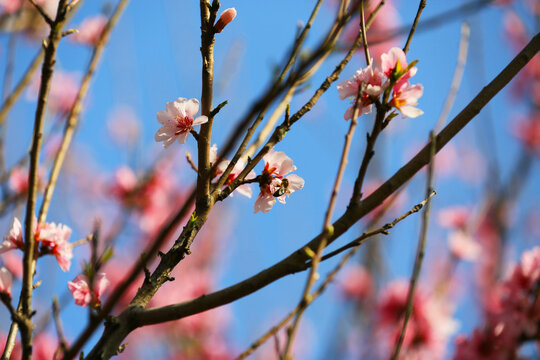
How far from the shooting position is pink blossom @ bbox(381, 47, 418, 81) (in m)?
1.01

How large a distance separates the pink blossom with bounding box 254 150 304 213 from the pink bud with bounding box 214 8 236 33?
0.97 ft

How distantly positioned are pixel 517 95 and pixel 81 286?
605 centimetres

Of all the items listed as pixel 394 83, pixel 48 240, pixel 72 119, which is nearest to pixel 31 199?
pixel 48 240

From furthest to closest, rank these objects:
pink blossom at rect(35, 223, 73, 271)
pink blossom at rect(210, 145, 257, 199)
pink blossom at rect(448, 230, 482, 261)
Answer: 1. pink blossom at rect(448, 230, 482, 261)
2. pink blossom at rect(35, 223, 73, 271)
3. pink blossom at rect(210, 145, 257, 199)

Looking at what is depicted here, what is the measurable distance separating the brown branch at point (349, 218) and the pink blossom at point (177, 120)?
14.9 inches

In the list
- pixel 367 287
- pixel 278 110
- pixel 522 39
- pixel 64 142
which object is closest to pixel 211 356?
pixel 367 287

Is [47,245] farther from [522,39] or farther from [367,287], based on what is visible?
[522,39]

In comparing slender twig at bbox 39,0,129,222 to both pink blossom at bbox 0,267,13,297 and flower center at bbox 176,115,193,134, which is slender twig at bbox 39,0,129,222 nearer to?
pink blossom at bbox 0,267,13,297

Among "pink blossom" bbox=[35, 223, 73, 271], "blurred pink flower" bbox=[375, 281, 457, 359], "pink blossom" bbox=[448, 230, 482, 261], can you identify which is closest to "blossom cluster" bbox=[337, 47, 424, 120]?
"pink blossom" bbox=[35, 223, 73, 271]

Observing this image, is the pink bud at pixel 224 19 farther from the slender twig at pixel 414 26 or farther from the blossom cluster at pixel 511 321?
the blossom cluster at pixel 511 321

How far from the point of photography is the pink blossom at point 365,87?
1.01 meters

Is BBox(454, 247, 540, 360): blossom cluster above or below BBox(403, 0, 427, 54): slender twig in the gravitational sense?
below

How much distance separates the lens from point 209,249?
5414 millimetres

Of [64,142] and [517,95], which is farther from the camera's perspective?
[517,95]
